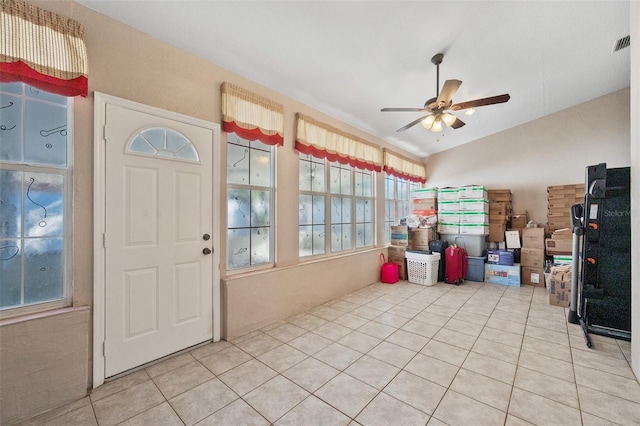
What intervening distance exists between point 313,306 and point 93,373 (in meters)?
2.30

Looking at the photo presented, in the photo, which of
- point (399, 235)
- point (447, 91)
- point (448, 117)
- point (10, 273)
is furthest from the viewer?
point (399, 235)

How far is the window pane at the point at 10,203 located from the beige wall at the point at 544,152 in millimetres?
7084

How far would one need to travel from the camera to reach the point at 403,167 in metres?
5.75

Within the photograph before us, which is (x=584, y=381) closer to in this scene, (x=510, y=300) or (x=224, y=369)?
(x=510, y=300)

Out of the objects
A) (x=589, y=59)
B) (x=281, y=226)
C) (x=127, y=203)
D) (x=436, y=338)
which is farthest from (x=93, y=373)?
(x=589, y=59)

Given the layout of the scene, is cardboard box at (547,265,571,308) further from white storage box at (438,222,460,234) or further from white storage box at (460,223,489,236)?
white storage box at (438,222,460,234)

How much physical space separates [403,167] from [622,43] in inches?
132

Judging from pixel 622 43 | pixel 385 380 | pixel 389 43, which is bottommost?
pixel 385 380

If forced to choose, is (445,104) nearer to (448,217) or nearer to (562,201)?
(448,217)

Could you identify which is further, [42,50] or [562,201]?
[562,201]

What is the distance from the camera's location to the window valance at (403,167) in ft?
17.1

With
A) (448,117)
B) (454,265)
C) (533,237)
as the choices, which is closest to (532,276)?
(533,237)

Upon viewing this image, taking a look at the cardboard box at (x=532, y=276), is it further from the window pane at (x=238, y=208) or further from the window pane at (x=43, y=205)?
the window pane at (x=43, y=205)

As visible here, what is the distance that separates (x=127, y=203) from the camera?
214cm
